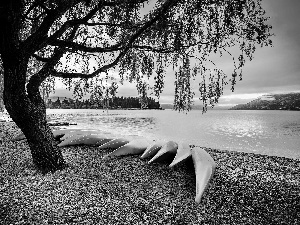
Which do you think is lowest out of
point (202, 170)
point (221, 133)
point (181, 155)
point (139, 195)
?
point (221, 133)

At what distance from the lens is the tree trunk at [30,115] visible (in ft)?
11.0

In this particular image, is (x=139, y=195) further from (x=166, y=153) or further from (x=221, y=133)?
(x=221, y=133)

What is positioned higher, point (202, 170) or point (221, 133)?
point (202, 170)

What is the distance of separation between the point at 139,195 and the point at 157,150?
1370mm

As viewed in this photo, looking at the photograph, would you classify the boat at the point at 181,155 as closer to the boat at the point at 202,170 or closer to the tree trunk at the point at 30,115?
the boat at the point at 202,170

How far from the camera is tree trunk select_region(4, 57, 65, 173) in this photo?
11.0 ft

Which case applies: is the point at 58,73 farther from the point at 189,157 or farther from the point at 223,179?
the point at 223,179

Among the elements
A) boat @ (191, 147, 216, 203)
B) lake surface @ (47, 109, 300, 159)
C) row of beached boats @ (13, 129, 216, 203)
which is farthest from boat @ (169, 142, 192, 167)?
lake surface @ (47, 109, 300, 159)

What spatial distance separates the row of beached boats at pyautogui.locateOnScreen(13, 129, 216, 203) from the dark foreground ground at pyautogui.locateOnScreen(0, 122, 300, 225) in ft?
0.48

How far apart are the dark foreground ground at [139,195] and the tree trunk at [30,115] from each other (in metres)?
0.26

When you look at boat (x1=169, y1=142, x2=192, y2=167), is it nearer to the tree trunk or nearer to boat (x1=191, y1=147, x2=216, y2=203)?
boat (x1=191, y1=147, x2=216, y2=203)

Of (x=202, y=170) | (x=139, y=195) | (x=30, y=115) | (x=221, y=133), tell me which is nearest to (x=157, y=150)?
(x=202, y=170)

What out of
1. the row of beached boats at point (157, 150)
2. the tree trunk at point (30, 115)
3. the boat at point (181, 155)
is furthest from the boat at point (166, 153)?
the tree trunk at point (30, 115)

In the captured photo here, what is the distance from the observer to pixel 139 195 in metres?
2.91
